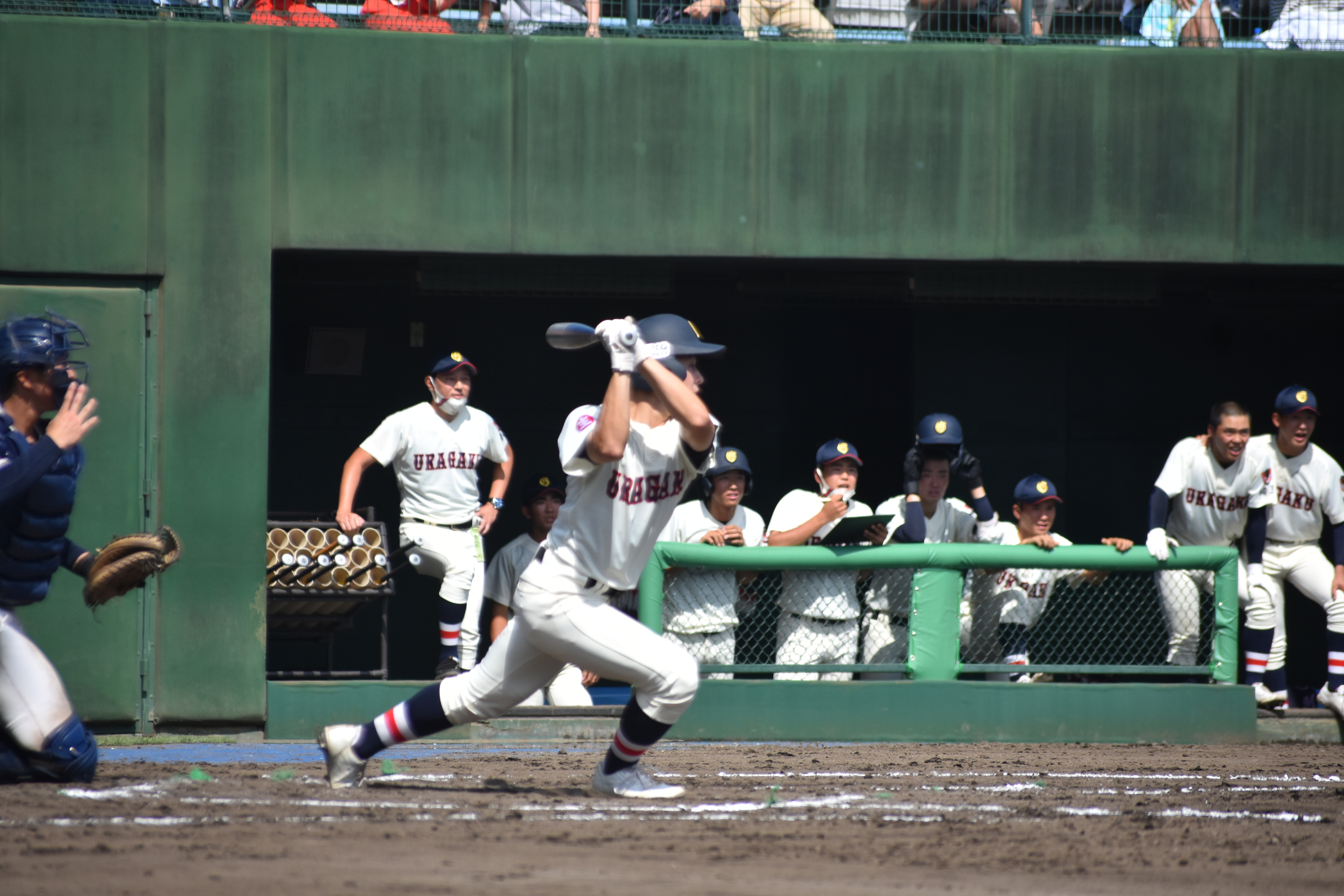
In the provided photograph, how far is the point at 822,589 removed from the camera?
764cm

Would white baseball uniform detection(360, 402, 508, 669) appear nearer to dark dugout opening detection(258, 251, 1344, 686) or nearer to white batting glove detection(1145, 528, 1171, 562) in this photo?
dark dugout opening detection(258, 251, 1344, 686)

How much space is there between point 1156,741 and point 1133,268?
276 cm

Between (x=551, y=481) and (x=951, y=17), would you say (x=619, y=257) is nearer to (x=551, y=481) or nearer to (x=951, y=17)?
(x=551, y=481)

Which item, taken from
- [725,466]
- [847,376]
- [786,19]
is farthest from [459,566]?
[847,376]

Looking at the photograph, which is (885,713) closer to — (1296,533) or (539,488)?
(539,488)

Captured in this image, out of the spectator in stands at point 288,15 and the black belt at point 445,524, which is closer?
the spectator in stands at point 288,15

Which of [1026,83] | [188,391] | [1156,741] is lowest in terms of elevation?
[1156,741]

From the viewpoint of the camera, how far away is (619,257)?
26.8ft

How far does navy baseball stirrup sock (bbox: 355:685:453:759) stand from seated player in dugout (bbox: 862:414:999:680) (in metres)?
3.32

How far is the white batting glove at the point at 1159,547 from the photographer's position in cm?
776

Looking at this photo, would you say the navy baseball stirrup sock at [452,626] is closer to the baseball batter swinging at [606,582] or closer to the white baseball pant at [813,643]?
the white baseball pant at [813,643]

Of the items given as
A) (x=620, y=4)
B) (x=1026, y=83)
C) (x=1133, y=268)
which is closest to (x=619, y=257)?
(x=620, y=4)

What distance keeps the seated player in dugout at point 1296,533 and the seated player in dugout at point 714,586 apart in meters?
2.95

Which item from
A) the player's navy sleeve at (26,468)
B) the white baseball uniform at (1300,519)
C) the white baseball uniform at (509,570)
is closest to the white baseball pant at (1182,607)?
the white baseball uniform at (1300,519)
